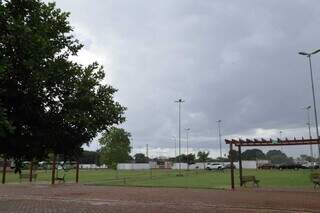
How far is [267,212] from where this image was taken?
17984 mm

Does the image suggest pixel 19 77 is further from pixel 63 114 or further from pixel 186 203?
pixel 186 203

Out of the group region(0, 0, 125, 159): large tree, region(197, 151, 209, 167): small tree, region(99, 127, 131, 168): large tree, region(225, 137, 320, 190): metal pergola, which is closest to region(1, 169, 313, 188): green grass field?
region(225, 137, 320, 190): metal pergola

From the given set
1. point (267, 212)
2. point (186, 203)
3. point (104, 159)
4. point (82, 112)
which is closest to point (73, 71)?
point (82, 112)

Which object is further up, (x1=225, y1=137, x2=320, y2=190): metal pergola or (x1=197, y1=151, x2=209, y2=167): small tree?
(x1=197, y1=151, x2=209, y2=167): small tree

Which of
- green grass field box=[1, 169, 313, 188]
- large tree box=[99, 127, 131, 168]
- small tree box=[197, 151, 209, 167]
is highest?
small tree box=[197, 151, 209, 167]

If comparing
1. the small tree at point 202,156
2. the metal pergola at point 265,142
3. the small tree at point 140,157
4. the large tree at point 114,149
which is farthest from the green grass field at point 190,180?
the small tree at point 140,157

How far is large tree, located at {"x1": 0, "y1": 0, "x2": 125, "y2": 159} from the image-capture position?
885 cm

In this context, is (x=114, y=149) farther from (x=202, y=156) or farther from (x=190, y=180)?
(x=202, y=156)

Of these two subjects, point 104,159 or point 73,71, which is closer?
point 73,71

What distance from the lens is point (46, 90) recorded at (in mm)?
9727

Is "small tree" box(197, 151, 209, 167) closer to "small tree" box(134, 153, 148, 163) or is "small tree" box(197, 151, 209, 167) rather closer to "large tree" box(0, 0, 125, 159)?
"small tree" box(134, 153, 148, 163)

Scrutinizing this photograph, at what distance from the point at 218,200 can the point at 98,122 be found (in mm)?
13867

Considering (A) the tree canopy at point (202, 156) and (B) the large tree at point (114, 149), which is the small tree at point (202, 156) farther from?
(B) the large tree at point (114, 149)

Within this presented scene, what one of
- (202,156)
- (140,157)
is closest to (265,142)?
(202,156)
